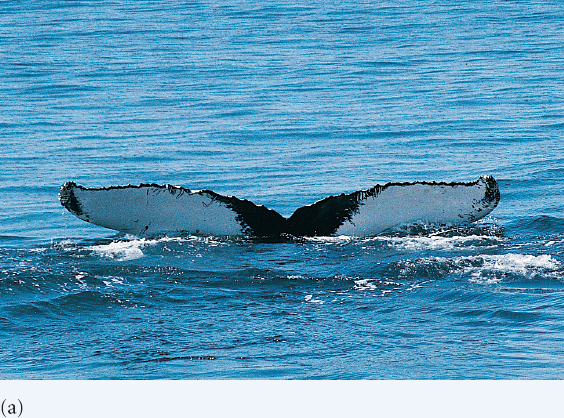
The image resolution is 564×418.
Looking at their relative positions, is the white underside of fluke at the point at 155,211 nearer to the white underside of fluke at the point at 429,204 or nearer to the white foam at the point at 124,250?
the white foam at the point at 124,250

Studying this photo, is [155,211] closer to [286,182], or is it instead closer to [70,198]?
[70,198]

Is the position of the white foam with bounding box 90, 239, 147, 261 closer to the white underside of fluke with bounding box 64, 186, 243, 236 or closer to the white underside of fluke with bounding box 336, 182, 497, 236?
the white underside of fluke with bounding box 64, 186, 243, 236

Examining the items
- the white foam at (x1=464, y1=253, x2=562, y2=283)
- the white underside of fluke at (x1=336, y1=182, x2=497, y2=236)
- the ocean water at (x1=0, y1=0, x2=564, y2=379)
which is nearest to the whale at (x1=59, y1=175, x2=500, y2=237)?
the white underside of fluke at (x1=336, y1=182, x2=497, y2=236)

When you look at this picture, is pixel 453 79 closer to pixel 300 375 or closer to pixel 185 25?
pixel 185 25

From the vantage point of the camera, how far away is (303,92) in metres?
19.5

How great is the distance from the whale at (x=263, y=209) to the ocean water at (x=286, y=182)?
137 millimetres

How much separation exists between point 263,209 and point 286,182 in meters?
4.68

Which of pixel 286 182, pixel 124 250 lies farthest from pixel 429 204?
pixel 286 182

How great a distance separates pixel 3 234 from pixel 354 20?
2355 centimetres

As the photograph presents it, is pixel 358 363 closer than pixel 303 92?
Yes

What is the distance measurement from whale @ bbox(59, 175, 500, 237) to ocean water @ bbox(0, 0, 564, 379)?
0.14 meters

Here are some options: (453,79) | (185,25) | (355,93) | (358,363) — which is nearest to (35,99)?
(355,93)

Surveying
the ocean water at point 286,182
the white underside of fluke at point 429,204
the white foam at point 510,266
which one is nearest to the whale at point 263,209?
the white underside of fluke at point 429,204

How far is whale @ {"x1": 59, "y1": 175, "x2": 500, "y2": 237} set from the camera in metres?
6.79
